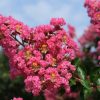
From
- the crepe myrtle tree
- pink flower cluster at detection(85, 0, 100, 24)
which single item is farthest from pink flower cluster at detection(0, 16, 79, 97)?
pink flower cluster at detection(85, 0, 100, 24)

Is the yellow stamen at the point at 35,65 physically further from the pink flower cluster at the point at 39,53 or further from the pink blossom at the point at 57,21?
the pink blossom at the point at 57,21

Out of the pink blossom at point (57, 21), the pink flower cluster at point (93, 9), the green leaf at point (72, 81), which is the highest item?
the pink flower cluster at point (93, 9)

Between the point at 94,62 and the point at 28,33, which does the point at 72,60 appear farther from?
the point at 94,62

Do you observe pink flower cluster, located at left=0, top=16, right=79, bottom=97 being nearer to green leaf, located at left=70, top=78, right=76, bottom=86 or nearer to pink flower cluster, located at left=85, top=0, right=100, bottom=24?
green leaf, located at left=70, top=78, right=76, bottom=86

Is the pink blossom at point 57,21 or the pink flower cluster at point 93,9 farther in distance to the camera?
the pink flower cluster at point 93,9

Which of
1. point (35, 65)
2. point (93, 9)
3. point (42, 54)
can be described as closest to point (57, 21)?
point (42, 54)

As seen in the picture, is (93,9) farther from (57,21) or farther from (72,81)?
(72,81)

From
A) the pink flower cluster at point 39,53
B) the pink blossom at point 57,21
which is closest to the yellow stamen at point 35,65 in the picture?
the pink flower cluster at point 39,53

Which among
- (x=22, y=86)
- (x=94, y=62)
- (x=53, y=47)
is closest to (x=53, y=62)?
(x=53, y=47)
